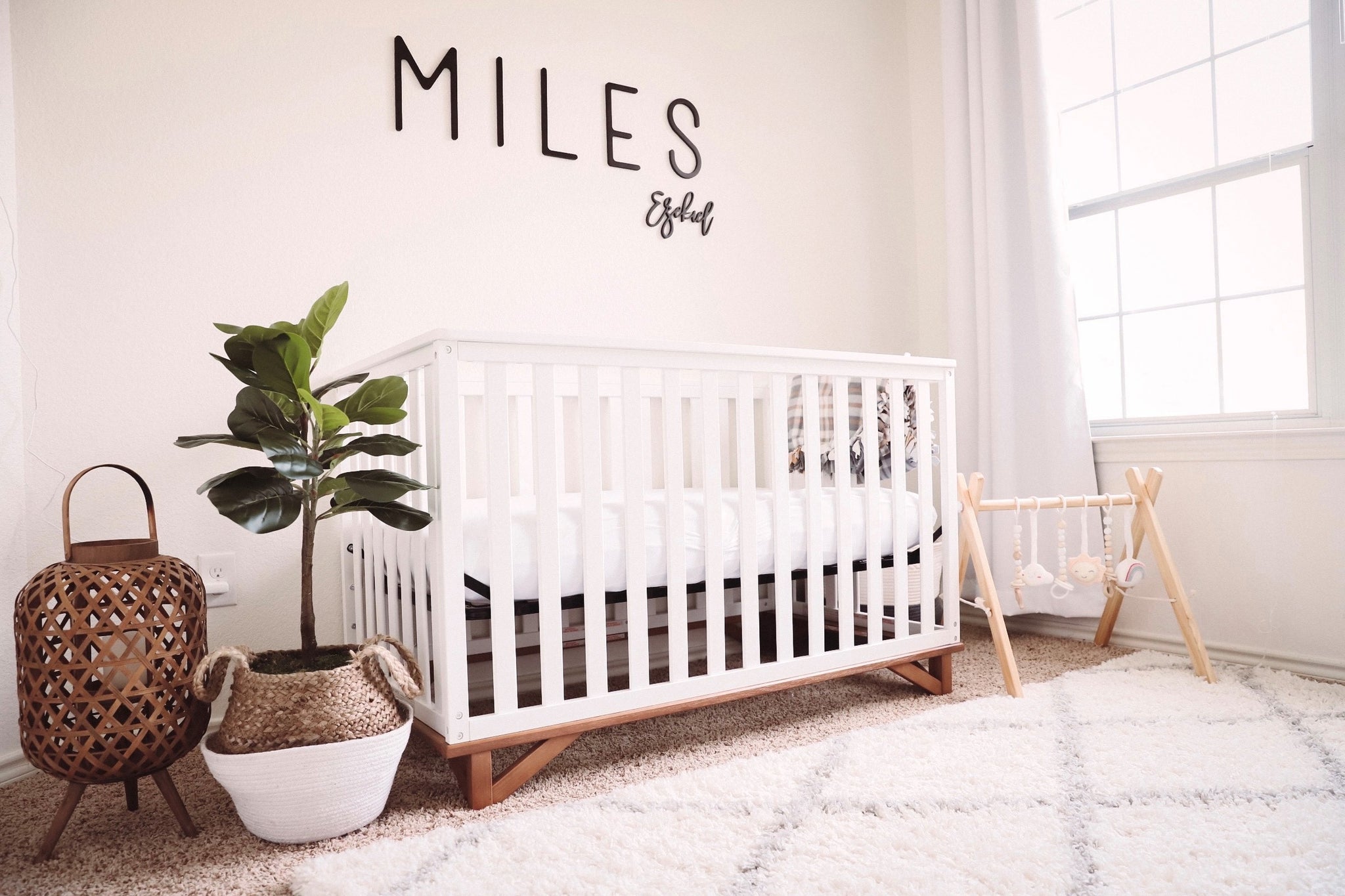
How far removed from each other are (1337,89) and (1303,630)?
1.23 m

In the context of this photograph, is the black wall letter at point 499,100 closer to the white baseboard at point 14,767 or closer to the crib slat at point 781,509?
the crib slat at point 781,509

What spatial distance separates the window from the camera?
200 cm

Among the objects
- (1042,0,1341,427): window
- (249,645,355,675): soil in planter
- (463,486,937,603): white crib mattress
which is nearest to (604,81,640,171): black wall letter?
(463,486,937,603): white crib mattress

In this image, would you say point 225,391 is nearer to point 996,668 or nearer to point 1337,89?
point 996,668

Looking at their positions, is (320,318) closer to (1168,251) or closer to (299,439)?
(299,439)

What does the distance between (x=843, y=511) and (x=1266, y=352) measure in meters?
1.23

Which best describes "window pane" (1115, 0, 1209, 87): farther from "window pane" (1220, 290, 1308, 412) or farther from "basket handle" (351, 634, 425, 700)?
"basket handle" (351, 634, 425, 700)

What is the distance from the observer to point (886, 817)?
1.16m

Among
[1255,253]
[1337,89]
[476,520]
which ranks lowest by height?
[476,520]

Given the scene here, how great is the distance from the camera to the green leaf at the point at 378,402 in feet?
3.95

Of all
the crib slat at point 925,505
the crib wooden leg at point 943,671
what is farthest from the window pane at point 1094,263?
the crib wooden leg at point 943,671

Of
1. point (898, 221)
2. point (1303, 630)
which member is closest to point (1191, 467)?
point (1303, 630)

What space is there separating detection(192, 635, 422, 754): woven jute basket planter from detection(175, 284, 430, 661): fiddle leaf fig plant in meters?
0.12

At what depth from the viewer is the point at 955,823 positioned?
113 centimetres
